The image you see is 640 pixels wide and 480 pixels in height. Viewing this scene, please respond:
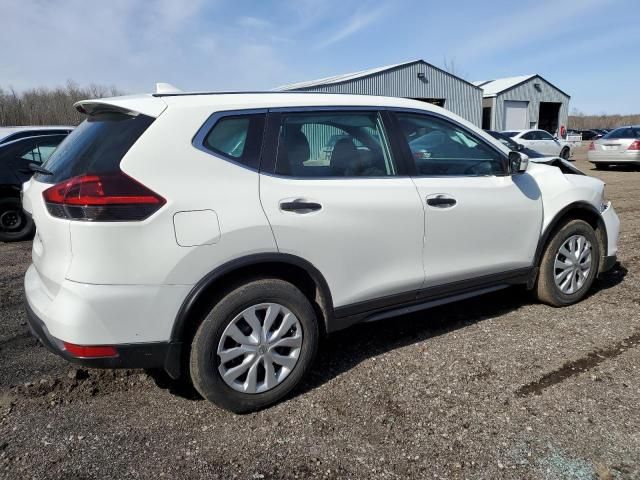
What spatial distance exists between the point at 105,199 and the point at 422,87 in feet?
99.4

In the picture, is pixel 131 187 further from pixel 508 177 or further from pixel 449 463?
pixel 508 177

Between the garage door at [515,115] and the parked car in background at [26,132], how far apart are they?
36614 millimetres

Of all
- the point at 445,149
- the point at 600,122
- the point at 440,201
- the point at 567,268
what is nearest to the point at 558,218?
the point at 567,268

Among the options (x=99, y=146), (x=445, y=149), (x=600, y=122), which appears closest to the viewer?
(x=99, y=146)

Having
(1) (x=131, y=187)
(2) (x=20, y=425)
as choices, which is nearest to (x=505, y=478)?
(1) (x=131, y=187)

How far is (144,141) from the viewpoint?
8.30 feet

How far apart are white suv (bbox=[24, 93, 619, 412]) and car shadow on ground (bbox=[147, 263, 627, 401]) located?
1.22ft

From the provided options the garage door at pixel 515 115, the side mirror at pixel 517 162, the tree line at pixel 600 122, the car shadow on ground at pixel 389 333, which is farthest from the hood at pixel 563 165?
the tree line at pixel 600 122

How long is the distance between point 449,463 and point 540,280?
2228 mm

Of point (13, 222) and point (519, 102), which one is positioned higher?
point (519, 102)

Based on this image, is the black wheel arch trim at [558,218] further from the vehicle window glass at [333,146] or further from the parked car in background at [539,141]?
the parked car in background at [539,141]

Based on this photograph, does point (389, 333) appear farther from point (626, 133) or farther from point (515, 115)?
point (515, 115)

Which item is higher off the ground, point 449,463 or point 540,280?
point 540,280

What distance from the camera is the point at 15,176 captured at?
24.4ft
